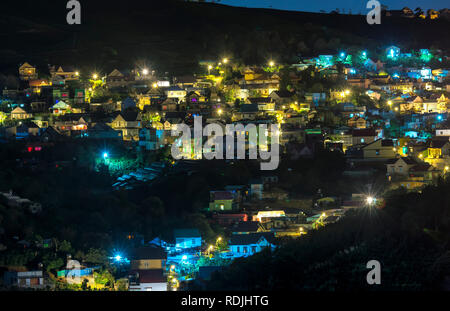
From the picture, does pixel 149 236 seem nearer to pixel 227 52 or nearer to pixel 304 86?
pixel 304 86

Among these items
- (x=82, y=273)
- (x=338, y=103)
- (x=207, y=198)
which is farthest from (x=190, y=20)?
(x=82, y=273)

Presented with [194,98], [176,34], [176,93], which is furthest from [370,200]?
[176,34]

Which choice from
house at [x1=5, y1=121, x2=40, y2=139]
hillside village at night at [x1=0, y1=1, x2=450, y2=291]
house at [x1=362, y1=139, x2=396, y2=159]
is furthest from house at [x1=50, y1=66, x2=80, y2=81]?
house at [x1=362, y1=139, x2=396, y2=159]

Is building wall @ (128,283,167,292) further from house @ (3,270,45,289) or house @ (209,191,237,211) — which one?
house @ (209,191,237,211)

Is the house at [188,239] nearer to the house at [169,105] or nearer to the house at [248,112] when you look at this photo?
the house at [248,112]

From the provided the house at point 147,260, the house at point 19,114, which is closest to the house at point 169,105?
the house at point 19,114
